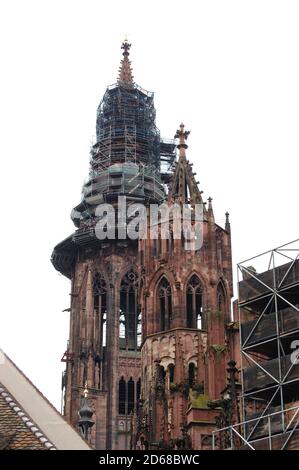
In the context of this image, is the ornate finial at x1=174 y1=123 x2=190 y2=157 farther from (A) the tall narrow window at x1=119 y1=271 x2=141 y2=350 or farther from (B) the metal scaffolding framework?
(B) the metal scaffolding framework

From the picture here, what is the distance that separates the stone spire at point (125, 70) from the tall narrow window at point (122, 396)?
26.0 metres

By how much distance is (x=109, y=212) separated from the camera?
82.0m

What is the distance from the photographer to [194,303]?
57.4 metres

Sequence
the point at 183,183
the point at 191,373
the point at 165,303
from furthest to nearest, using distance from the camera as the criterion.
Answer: the point at 183,183
the point at 165,303
the point at 191,373

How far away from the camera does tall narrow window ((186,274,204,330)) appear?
57.2m

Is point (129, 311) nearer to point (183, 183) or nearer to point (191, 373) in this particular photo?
point (183, 183)

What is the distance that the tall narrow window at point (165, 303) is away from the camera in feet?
187

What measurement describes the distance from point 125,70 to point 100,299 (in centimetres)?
2282

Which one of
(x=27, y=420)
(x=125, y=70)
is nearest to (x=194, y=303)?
(x=27, y=420)

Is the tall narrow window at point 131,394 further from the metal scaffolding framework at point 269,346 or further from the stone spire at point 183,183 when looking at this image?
the metal scaffolding framework at point 269,346

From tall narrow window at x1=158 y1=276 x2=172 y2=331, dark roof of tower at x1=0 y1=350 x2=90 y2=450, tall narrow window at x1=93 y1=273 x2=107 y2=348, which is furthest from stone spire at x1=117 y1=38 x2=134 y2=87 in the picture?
dark roof of tower at x1=0 y1=350 x2=90 y2=450

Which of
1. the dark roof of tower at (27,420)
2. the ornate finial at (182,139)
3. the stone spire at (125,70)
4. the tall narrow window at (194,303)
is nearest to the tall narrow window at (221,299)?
the tall narrow window at (194,303)

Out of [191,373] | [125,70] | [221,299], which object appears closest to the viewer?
[191,373]
